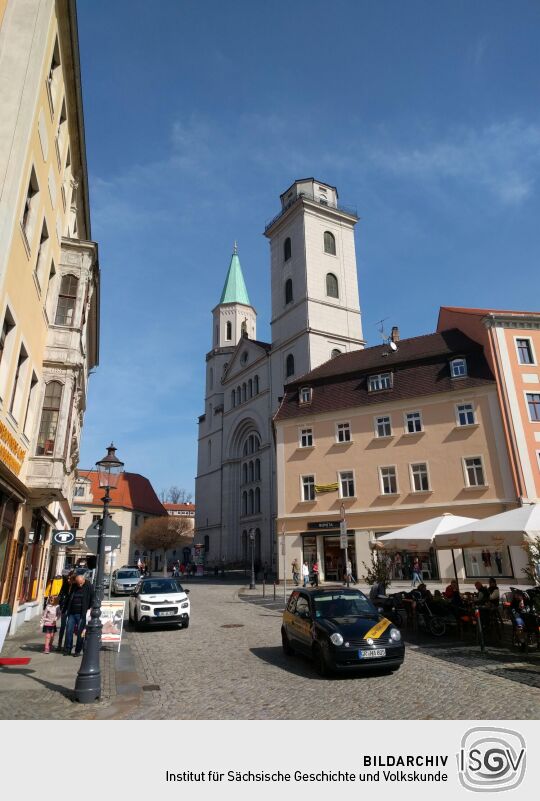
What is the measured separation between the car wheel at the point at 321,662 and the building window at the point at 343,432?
24.8 m

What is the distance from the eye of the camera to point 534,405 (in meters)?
29.1

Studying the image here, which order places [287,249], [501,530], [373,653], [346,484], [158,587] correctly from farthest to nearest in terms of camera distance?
[287,249], [346,484], [158,587], [501,530], [373,653]

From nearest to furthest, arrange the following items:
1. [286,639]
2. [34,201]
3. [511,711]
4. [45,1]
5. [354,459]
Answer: [511,711]
[286,639]
[45,1]
[34,201]
[354,459]

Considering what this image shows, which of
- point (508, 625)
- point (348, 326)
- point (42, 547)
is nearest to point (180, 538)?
point (348, 326)

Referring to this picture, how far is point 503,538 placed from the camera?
13.5 metres

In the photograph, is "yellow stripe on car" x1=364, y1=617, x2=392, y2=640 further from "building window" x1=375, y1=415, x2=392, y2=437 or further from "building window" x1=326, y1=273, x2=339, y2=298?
"building window" x1=326, y1=273, x2=339, y2=298

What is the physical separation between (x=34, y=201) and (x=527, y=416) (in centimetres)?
2656

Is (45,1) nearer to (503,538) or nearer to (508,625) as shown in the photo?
(503,538)

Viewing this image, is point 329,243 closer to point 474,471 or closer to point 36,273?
point 474,471

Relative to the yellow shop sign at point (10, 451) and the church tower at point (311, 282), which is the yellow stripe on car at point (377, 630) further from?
the church tower at point (311, 282)

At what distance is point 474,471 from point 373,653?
23127 mm

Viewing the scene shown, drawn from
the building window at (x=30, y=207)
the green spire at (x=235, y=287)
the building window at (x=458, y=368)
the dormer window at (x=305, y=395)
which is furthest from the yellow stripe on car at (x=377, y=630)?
the green spire at (x=235, y=287)

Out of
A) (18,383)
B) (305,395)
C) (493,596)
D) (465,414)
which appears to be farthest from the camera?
(305,395)
